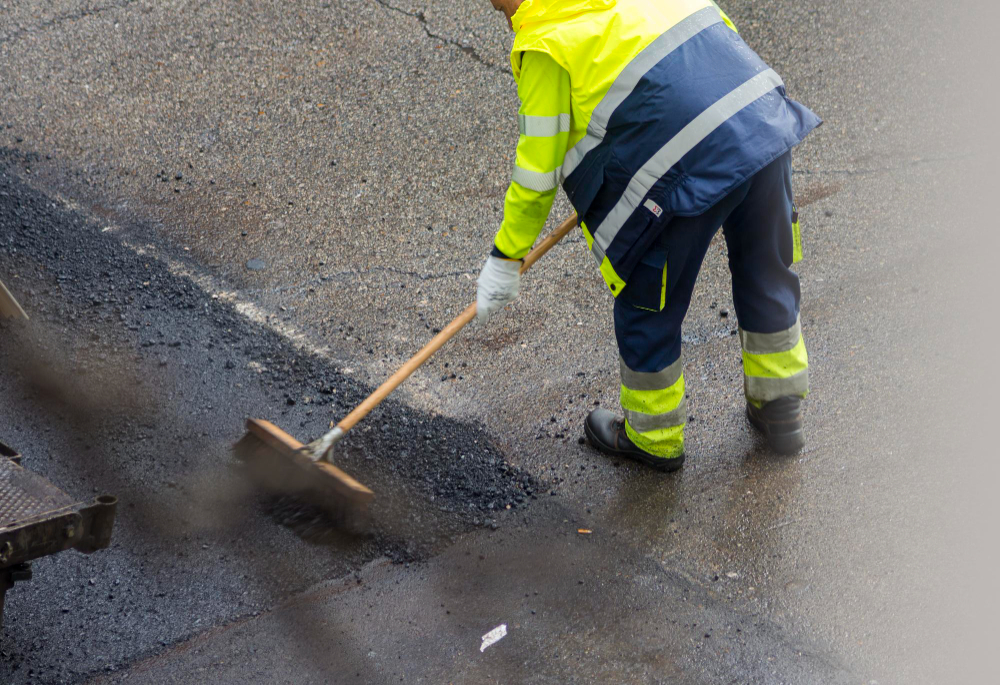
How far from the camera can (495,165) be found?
17.6ft

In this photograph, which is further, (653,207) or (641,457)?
(641,457)

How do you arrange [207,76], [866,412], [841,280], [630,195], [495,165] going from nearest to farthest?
[630,195]
[866,412]
[841,280]
[495,165]
[207,76]

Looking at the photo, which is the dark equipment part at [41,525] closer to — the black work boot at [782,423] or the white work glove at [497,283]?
the white work glove at [497,283]

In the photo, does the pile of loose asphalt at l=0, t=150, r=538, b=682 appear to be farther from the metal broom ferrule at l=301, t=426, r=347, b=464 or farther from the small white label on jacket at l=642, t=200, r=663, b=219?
the small white label on jacket at l=642, t=200, r=663, b=219

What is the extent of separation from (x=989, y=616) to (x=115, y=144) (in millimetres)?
4869

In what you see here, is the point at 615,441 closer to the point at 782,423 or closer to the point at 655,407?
the point at 655,407

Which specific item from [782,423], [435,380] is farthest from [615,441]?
[435,380]

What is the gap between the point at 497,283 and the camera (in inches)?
130

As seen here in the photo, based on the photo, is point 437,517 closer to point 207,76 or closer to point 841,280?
point 841,280

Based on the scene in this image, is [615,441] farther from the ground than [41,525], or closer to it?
closer to it

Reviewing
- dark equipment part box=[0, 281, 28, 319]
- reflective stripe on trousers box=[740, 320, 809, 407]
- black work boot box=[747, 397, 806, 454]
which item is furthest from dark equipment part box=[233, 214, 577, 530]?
dark equipment part box=[0, 281, 28, 319]

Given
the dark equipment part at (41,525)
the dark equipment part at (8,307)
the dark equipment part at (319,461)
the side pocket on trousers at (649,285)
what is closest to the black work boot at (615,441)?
the side pocket on trousers at (649,285)

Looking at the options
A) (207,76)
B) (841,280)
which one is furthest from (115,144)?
(841,280)

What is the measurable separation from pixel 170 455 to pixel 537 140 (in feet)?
6.07
